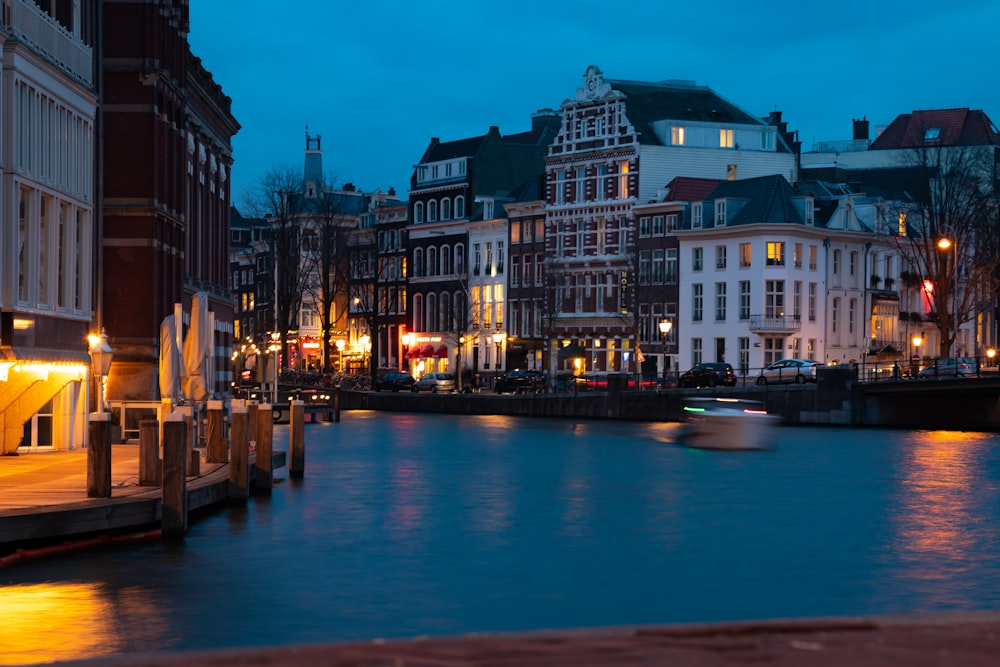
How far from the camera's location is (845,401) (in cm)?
8112

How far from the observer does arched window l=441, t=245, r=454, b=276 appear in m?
134

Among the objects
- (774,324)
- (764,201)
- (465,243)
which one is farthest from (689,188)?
(465,243)

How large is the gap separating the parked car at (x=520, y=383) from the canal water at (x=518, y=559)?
54863 mm

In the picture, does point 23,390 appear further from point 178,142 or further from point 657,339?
point 657,339

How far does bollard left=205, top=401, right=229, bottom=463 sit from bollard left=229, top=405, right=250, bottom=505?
187 centimetres

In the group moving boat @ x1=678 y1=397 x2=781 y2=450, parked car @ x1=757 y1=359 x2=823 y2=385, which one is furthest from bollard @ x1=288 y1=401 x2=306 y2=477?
parked car @ x1=757 y1=359 x2=823 y2=385

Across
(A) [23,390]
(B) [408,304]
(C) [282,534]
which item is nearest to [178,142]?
(A) [23,390]

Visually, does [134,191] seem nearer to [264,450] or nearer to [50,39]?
[50,39]

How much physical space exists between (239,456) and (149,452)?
4009mm

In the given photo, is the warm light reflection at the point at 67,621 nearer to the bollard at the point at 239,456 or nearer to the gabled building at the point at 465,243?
the bollard at the point at 239,456

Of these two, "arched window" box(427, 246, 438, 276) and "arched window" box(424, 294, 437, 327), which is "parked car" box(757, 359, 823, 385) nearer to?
"arched window" box(424, 294, 437, 327)

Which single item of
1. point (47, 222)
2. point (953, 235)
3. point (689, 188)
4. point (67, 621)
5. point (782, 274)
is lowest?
point (67, 621)

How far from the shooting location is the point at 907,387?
78.3 metres

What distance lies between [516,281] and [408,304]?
1631cm
